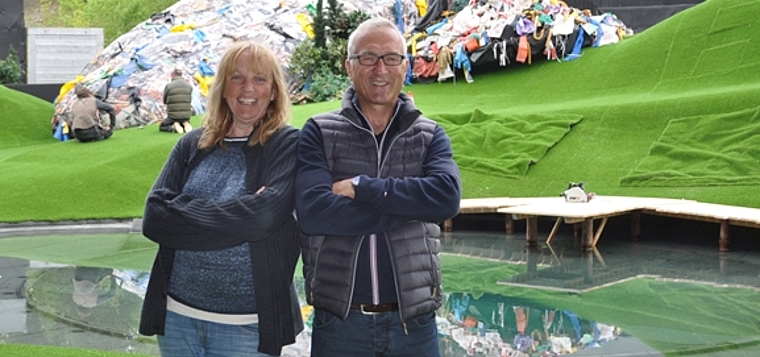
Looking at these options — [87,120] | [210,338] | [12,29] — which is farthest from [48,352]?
[12,29]

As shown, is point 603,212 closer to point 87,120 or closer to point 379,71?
point 379,71

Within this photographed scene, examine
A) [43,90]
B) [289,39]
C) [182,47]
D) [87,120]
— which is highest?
[289,39]

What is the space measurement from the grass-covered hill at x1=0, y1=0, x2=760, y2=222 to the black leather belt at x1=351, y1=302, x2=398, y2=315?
7674 millimetres

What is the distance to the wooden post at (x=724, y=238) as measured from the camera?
8.53 metres

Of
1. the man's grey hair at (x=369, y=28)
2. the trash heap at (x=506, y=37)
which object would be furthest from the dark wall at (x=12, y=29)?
the man's grey hair at (x=369, y=28)

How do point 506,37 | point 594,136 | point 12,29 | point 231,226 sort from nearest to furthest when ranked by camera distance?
point 231,226, point 594,136, point 506,37, point 12,29

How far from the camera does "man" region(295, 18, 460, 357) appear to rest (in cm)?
274

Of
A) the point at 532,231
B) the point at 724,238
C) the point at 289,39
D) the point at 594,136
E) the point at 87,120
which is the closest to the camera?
the point at 724,238

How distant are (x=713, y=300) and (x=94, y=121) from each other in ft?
35.3

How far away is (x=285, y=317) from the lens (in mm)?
2781

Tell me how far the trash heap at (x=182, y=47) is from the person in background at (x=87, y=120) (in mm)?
1823

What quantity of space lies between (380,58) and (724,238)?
21.2 feet

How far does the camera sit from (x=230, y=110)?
294cm

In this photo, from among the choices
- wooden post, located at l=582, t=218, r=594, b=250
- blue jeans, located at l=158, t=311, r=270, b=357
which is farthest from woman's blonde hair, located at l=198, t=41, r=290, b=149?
wooden post, located at l=582, t=218, r=594, b=250
